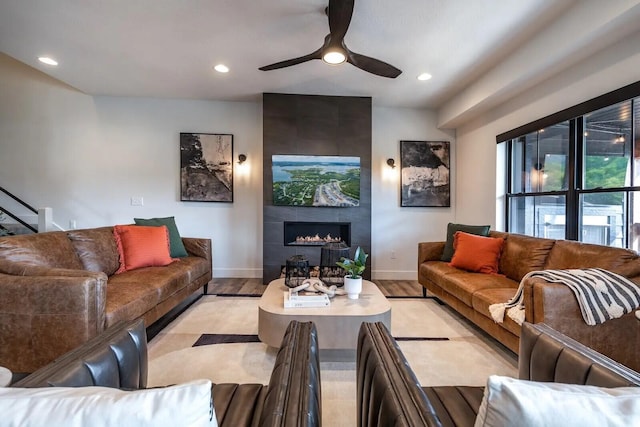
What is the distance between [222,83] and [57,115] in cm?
270

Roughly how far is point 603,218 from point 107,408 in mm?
3539

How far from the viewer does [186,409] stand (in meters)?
0.49

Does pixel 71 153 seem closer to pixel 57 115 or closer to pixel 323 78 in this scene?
pixel 57 115

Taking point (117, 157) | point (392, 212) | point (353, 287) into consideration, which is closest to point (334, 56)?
point (353, 287)

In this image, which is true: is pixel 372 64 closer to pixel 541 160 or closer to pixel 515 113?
pixel 515 113

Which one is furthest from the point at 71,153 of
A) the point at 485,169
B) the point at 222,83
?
the point at 485,169

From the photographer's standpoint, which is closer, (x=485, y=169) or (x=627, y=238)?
(x=627, y=238)

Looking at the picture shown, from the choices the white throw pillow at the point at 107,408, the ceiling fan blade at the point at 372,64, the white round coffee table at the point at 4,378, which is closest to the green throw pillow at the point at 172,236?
the white round coffee table at the point at 4,378

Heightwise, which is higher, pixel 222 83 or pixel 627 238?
pixel 222 83

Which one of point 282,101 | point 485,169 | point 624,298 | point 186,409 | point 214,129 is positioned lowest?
point 624,298

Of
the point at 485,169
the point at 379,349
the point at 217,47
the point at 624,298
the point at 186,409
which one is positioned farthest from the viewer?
the point at 485,169

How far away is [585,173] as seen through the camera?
268cm

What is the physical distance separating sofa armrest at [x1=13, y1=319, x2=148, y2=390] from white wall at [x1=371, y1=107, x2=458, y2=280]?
3.75 m

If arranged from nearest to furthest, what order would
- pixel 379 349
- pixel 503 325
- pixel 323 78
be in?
pixel 379 349 → pixel 503 325 → pixel 323 78
